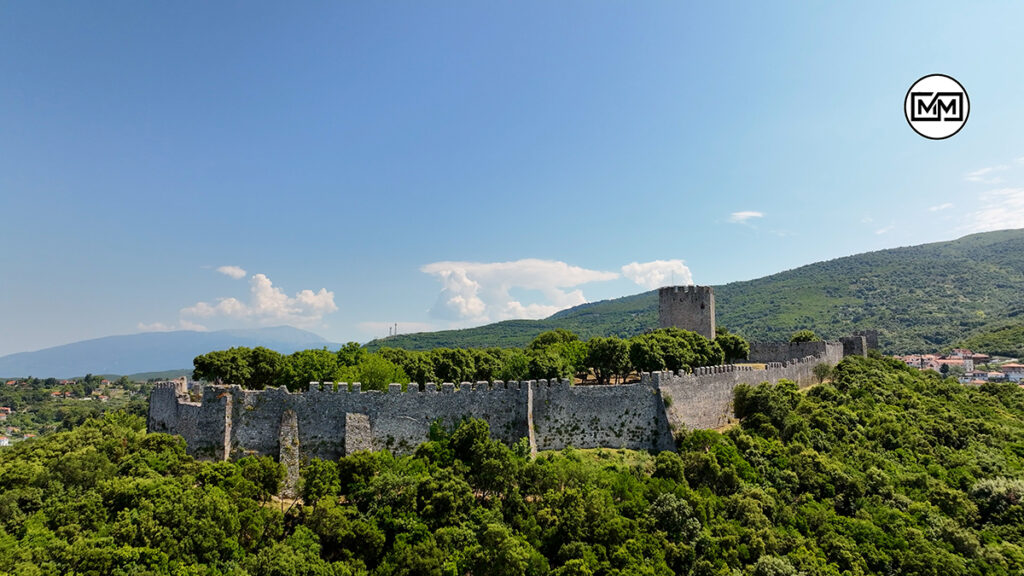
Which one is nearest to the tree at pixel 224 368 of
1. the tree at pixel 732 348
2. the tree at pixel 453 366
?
the tree at pixel 453 366

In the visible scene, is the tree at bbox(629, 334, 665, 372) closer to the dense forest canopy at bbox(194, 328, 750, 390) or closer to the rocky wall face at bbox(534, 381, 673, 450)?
the dense forest canopy at bbox(194, 328, 750, 390)

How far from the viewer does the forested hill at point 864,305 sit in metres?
135

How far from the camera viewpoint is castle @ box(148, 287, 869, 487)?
2567 centimetres

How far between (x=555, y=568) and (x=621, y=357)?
56.4 feet

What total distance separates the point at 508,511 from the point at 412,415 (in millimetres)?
6562

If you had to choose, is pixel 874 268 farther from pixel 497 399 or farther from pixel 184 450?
pixel 184 450

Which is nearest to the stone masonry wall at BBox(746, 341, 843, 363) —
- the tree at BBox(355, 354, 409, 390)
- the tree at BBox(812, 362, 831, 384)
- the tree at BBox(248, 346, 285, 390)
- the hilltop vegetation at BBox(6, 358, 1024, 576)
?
the tree at BBox(812, 362, 831, 384)

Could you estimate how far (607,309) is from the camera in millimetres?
196125

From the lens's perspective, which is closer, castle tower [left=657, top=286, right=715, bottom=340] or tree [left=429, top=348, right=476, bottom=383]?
tree [left=429, top=348, right=476, bottom=383]

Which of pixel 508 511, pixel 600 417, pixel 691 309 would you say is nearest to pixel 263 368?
pixel 508 511

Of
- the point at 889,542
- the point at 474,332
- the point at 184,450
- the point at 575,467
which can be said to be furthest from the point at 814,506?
the point at 474,332

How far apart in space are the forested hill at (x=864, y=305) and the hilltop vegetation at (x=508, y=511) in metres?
106

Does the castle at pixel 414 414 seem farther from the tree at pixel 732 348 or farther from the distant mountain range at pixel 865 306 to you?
the distant mountain range at pixel 865 306

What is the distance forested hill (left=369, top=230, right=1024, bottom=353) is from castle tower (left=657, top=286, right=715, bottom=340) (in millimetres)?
85740
